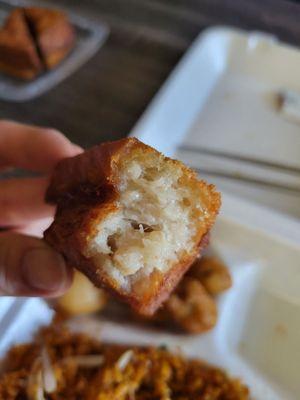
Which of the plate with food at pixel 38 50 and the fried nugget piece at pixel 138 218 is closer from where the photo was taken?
the fried nugget piece at pixel 138 218

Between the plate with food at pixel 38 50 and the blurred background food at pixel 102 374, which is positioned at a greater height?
the plate with food at pixel 38 50

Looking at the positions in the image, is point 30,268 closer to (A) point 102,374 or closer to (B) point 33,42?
(A) point 102,374

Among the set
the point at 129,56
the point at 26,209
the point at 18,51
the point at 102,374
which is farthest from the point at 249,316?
the point at 18,51

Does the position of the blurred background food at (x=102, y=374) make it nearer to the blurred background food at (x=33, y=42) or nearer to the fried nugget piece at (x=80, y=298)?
the fried nugget piece at (x=80, y=298)

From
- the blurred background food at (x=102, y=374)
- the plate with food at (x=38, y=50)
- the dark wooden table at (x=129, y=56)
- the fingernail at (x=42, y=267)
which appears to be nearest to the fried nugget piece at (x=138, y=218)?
the fingernail at (x=42, y=267)

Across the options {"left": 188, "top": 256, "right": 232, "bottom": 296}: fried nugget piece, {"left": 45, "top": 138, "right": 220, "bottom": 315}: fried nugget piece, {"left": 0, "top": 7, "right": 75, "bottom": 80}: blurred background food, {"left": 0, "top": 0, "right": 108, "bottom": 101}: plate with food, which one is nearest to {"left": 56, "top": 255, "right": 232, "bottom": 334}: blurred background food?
{"left": 188, "top": 256, "right": 232, "bottom": 296}: fried nugget piece

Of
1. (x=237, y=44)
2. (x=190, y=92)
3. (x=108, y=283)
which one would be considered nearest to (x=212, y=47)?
(x=237, y=44)
